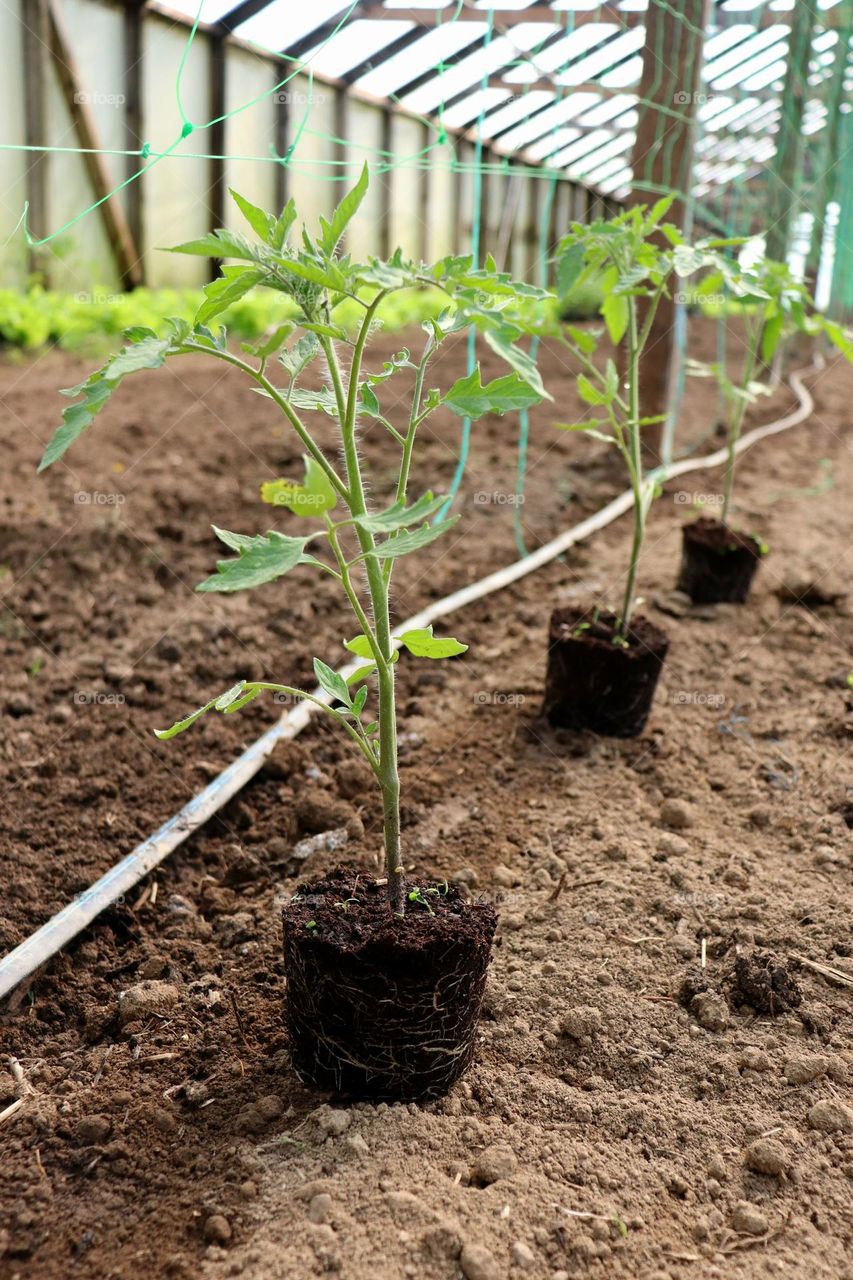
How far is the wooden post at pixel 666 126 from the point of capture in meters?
3.64

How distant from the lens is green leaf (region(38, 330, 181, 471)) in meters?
1.08

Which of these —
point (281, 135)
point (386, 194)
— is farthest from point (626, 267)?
point (386, 194)

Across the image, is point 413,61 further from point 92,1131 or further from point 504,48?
point 92,1131

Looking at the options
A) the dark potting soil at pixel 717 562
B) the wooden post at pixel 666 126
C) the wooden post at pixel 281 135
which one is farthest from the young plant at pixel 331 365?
the wooden post at pixel 281 135

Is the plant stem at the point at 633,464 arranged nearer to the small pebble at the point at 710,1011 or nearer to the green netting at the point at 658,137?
the green netting at the point at 658,137

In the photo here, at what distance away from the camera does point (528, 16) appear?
7258 mm

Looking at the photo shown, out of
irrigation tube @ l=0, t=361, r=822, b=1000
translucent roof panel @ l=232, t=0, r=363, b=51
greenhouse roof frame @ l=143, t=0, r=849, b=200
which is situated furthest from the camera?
translucent roof panel @ l=232, t=0, r=363, b=51

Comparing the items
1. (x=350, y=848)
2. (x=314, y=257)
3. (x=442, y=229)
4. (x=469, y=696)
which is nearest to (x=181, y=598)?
(x=469, y=696)

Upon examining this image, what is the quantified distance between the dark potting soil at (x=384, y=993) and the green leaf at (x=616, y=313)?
1.36 meters

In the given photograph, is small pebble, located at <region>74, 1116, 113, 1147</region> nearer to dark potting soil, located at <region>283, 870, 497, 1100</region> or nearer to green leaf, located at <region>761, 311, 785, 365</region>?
dark potting soil, located at <region>283, 870, 497, 1100</region>

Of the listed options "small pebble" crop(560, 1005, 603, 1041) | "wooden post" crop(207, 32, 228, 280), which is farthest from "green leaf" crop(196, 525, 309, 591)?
"wooden post" crop(207, 32, 228, 280)

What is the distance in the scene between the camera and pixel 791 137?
255 inches

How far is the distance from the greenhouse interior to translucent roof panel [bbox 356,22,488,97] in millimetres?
4911

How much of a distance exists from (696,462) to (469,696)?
2442 millimetres
